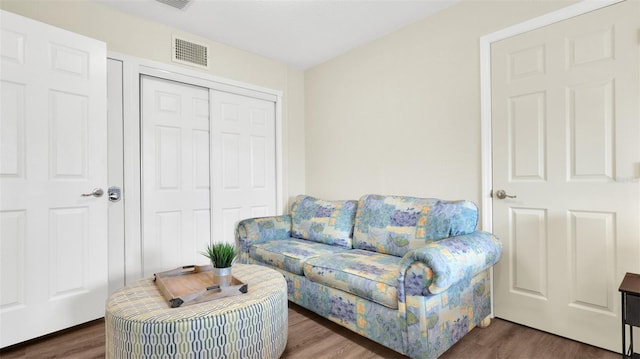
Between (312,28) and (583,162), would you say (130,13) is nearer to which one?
(312,28)

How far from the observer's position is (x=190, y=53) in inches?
115

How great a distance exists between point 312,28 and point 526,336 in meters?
2.85

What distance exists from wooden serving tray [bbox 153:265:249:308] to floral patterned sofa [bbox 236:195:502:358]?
66cm

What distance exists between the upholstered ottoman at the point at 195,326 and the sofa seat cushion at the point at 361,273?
0.45m

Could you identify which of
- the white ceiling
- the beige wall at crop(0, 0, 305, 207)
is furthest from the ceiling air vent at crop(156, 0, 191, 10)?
the beige wall at crop(0, 0, 305, 207)

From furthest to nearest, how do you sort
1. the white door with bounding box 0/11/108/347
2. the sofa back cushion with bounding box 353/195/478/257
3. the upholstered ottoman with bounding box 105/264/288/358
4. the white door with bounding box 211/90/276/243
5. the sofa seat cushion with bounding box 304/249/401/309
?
the white door with bounding box 211/90/276/243 < the sofa back cushion with bounding box 353/195/478/257 < the white door with bounding box 0/11/108/347 < the sofa seat cushion with bounding box 304/249/401/309 < the upholstered ottoman with bounding box 105/264/288/358

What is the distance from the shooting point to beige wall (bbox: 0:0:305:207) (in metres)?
2.27

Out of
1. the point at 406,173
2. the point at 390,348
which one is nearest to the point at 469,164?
the point at 406,173

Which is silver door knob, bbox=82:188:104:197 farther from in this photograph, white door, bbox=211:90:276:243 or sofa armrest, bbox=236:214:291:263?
sofa armrest, bbox=236:214:291:263

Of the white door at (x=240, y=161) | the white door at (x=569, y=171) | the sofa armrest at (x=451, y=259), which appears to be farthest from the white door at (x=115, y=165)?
the white door at (x=569, y=171)

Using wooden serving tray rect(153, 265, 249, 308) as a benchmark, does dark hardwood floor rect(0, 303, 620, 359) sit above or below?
below

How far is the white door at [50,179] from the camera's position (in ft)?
6.12

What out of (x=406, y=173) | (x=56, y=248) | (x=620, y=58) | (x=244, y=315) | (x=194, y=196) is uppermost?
(x=620, y=58)

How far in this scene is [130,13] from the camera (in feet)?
8.40
